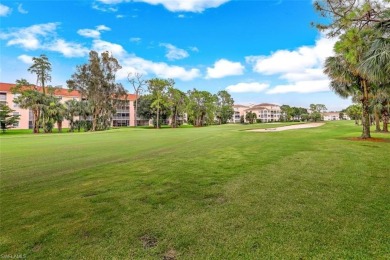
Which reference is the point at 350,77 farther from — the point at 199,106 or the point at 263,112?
the point at 263,112

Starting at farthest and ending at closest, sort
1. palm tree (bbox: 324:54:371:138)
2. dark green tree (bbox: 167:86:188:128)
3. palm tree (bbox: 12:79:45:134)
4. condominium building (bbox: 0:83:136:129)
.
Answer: dark green tree (bbox: 167:86:188:128) → condominium building (bbox: 0:83:136:129) → palm tree (bbox: 12:79:45:134) → palm tree (bbox: 324:54:371:138)

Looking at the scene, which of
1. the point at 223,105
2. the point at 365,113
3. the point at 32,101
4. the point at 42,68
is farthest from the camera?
the point at 223,105

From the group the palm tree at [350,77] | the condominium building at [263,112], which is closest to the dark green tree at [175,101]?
the palm tree at [350,77]

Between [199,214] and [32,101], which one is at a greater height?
[32,101]

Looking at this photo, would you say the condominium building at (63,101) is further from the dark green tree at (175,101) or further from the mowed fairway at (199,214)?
the mowed fairway at (199,214)

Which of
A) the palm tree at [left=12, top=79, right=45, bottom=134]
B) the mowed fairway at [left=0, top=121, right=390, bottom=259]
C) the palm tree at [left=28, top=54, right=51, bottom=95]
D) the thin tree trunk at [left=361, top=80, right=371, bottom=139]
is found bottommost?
the mowed fairway at [left=0, top=121, right=390, bottom=259]

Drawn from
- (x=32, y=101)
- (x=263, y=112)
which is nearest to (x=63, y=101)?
(x=32, y=101)

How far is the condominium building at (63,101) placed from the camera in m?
62.9

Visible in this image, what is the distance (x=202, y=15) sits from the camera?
2675cm

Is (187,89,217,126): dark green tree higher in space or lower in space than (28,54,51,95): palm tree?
lower

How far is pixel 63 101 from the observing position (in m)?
73.8

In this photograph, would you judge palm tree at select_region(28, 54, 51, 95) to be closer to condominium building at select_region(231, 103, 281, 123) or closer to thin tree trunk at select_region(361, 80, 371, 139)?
thin tree trunk at select_region(361, 80, 371, 139)

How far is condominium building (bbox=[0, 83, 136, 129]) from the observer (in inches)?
2477

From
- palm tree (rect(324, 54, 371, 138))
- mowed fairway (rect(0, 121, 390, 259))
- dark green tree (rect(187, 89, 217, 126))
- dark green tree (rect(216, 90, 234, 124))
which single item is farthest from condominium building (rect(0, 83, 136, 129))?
mowed fairway (rect(0, 121, 390, 259))
